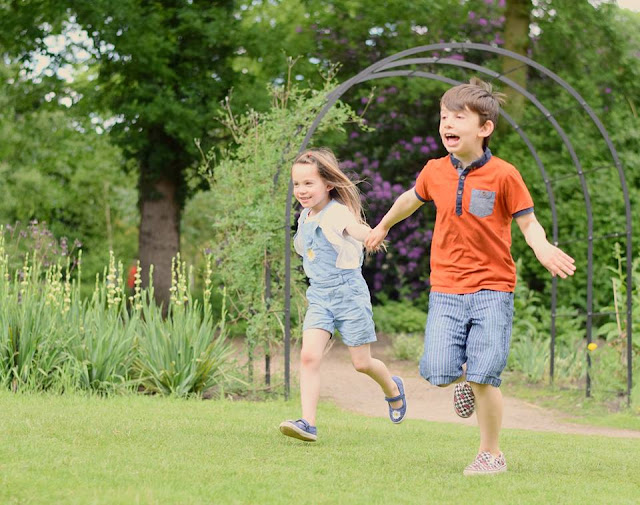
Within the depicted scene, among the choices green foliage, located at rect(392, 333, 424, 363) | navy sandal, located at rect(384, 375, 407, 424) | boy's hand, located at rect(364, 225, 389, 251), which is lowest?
navy sandal, located at rect(384, 375, 407, 424)

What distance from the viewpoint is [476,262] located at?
14.3ft

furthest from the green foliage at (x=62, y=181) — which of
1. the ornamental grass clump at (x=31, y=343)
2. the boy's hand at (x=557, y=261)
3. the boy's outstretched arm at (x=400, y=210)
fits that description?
the boy's hand at (x=557, y=261)

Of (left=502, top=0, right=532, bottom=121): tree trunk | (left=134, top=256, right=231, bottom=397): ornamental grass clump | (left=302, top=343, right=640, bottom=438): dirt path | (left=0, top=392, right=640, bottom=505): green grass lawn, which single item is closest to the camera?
(left=0, top=392, right=640, bottom=505): green grass lawn

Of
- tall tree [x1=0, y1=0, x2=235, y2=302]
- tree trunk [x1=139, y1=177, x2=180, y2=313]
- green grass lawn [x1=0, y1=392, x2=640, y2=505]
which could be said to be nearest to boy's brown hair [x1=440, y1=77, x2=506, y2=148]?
green grass lawn [x1=0, y1=392, x2=640, y2=505]

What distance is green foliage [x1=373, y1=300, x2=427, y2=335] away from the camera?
44.1 ft

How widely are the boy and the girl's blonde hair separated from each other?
3.79 feet

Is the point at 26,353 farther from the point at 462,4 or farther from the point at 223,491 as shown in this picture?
the point at 462,4

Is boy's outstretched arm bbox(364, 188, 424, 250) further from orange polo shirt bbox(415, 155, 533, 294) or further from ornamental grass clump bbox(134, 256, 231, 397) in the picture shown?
ornamental grass clump bbox(134, 256, 231, 397)

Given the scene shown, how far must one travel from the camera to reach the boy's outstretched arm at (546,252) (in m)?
3.97

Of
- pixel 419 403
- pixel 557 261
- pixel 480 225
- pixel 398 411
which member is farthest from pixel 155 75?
pixel 557 261

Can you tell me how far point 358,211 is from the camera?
5.55 metres

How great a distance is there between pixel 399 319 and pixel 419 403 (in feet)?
14.8

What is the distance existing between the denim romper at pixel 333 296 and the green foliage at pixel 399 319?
7751 millimetres

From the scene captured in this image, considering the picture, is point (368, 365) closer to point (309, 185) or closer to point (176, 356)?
point (309, 185)
